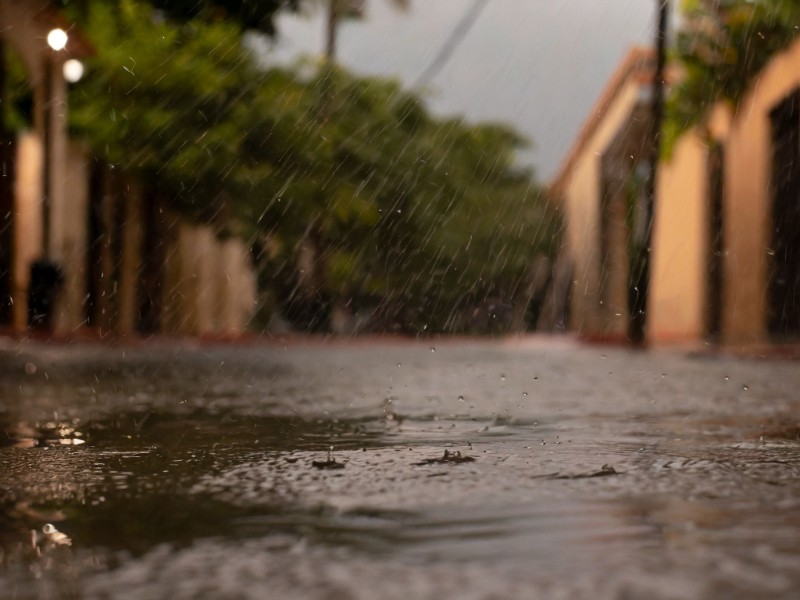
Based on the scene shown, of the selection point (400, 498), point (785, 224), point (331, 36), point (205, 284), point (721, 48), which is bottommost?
point (400, 498)

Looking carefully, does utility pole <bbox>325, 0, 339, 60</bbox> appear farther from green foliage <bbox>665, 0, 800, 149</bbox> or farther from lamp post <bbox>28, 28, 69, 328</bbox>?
lamp post <bbox>28, 28, 69, 328</bbox>

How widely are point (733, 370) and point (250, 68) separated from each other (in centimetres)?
1518

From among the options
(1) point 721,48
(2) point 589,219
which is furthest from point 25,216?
(2) point 589,219

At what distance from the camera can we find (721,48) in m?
20.4

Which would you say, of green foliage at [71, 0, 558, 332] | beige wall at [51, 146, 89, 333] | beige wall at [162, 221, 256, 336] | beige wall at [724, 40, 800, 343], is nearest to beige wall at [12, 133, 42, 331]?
beige wall at [51, 146, 89, 333]

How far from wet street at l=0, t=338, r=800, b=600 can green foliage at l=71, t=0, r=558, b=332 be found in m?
5.50

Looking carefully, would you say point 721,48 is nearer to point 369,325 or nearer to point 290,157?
point 290,157

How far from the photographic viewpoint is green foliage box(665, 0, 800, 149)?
19.1 meters

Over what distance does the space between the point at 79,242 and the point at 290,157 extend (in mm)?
4441

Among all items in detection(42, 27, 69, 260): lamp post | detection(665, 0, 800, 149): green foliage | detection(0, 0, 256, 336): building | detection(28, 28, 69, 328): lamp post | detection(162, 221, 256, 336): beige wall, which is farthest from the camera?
detection(162, 221, 256, 336): beige wall

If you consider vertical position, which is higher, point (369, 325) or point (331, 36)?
point (331, 36)

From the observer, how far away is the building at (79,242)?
17578 millimetres

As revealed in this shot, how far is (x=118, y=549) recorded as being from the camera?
2205mm

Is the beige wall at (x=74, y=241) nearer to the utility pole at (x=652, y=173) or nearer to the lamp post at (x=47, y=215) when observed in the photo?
the lamp post at (x=47, y=215)
